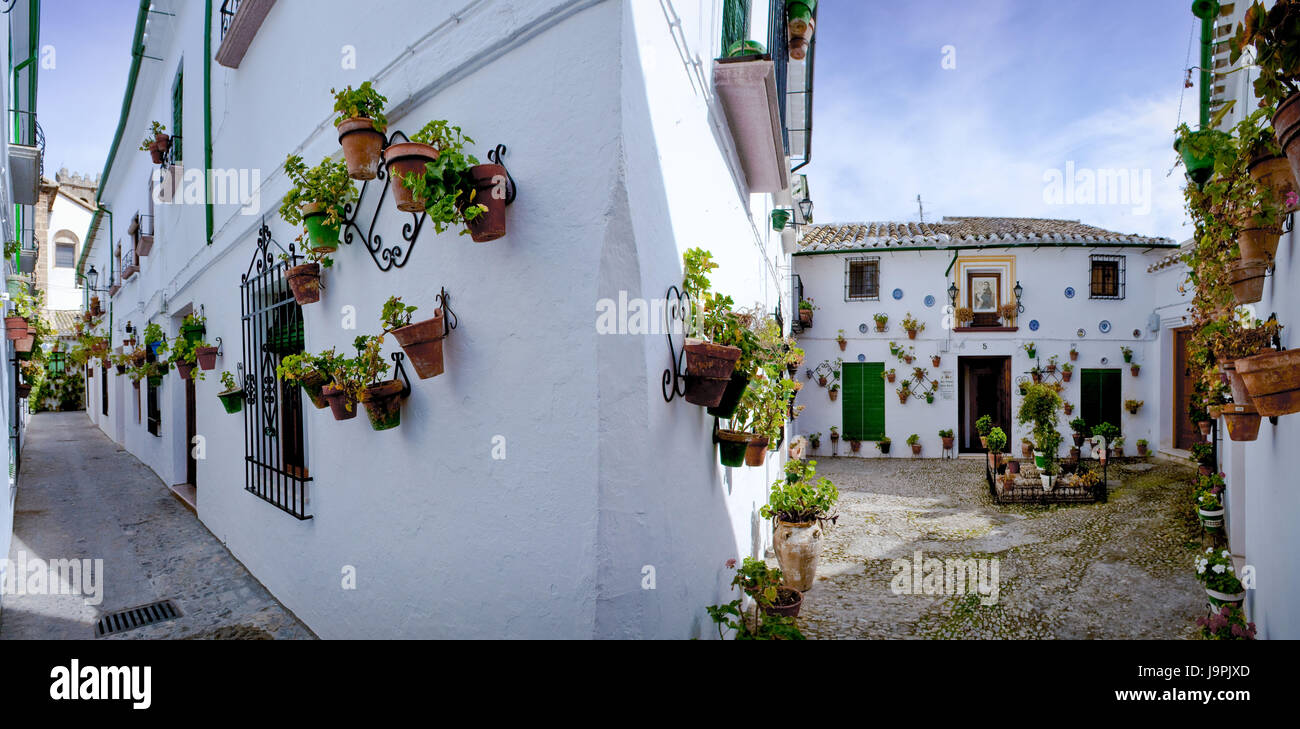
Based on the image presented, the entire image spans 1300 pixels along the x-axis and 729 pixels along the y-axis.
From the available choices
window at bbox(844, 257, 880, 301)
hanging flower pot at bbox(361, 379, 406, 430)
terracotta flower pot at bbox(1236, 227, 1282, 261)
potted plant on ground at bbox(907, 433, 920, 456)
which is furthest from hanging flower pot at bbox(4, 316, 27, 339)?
potted plant on ground at bbox(907, 433, 920, 456)

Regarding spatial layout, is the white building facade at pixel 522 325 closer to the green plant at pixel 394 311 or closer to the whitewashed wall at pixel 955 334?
the green plant at pixel 394 311

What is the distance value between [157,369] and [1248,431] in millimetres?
9551

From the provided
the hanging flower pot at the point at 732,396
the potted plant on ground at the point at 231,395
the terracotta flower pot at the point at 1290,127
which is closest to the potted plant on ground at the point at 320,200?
the hanging flower pot at the point at 732,396

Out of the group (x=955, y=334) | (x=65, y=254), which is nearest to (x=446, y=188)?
(x=955, y=334)

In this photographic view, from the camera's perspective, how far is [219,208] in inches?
216

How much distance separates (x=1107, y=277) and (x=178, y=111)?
1647 cm

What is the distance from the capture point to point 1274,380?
225cm

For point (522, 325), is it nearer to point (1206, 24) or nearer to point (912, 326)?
point (1206, 24)

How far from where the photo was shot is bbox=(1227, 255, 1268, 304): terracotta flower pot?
304cm

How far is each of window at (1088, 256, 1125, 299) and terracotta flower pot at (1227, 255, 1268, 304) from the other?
38.0ft

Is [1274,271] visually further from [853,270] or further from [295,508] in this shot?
[853,270]

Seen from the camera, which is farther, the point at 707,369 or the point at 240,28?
the point at 240,28
